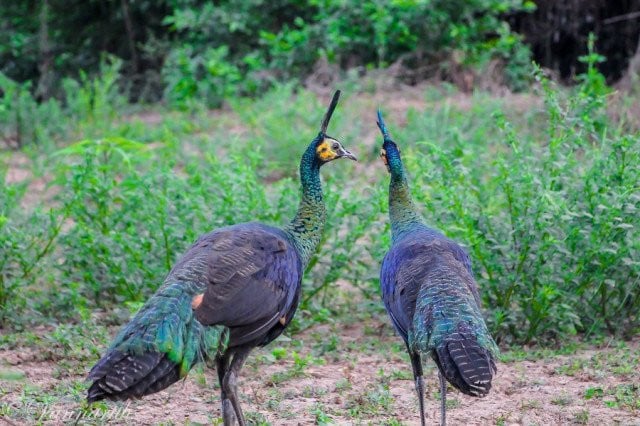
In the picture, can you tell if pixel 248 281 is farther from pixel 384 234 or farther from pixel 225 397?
pixel 384 234

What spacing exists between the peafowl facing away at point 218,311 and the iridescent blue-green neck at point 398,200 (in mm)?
439

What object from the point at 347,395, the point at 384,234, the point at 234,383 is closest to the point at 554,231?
the point at 384,234

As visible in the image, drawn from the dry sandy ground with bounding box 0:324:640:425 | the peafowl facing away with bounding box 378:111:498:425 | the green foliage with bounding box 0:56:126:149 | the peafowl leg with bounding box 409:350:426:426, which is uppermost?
the peafowl facing away with bounding box 378:111:498:425

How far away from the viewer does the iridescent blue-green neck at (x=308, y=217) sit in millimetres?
5418

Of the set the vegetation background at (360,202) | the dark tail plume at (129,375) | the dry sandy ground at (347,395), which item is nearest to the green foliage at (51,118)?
the vegetation background at (360,202)

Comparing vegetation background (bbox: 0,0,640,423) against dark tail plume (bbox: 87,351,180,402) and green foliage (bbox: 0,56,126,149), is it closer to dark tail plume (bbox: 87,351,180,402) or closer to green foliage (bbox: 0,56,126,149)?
green foliage (bbox: 0,56,126,149)

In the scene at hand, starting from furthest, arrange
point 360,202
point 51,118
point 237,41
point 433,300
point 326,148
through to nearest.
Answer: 1. point 237,41
2. point 51,118
3. point 360,202
4. point 326,148
5. point 433,300

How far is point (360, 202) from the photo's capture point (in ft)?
21.6

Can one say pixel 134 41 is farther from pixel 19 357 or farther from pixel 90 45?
pixel 19 357

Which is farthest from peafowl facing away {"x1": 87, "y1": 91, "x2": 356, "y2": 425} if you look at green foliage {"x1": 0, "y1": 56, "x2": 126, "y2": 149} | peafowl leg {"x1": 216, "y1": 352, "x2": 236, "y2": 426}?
green foliage {"x1": 0, "y1": 56, "x2": 126, "y2": 149}

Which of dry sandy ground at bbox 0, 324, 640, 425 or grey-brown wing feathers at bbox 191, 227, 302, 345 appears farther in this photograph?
dry sandy ground at bbox 0, 324, 640, 425

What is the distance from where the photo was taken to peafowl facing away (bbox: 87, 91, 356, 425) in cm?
418

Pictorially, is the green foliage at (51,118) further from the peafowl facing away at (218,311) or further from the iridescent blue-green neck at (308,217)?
the peafowl facing away at (218,311)

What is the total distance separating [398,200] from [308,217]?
55 centimetres
